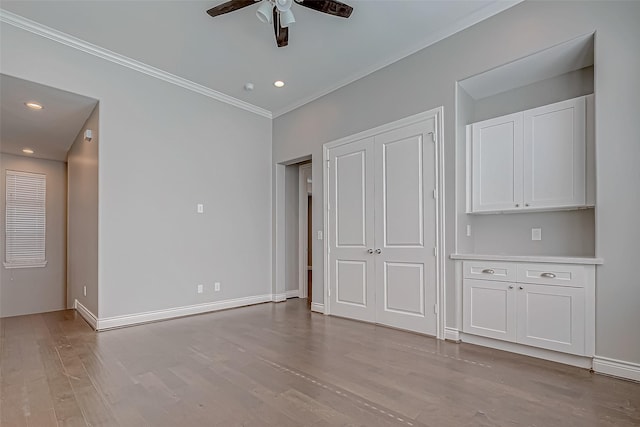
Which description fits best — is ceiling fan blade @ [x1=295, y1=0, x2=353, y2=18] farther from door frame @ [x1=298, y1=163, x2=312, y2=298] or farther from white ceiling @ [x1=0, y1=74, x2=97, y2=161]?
door frame @ [x1=298, y1=163, x2=312, y2=298]

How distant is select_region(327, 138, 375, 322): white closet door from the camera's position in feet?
14.2

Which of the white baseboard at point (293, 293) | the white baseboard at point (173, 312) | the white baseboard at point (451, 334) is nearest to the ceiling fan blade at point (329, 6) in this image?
the white baseboard at point (451, 334)

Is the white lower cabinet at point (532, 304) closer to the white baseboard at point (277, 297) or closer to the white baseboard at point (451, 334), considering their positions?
the white baseboard at point (451, 334)

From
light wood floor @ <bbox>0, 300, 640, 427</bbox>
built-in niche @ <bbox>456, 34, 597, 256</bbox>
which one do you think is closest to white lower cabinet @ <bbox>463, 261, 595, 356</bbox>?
light wood floor @ <bbox>0, 300, 640, 427</bbox>

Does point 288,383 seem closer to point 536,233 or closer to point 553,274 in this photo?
point 553,274

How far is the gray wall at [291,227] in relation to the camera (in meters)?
5.98

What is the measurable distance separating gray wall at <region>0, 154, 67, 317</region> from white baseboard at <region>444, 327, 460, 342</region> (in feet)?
22.5

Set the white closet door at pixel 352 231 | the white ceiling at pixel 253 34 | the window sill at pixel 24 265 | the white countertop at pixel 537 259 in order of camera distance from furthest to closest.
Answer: the window sill at pixel 24 265 → the white closet door at pixel 352 231 → the white ceiling at pixel 253 34 → the white countertop at pixel 537 259

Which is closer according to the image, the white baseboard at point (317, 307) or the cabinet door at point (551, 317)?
the cabinet door at point (551, 317)

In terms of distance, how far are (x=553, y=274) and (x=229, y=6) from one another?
11.8 ft

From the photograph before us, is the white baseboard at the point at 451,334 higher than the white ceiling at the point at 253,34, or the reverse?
the white ceiling at the point at 253,34

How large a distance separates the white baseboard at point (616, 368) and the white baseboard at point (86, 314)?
499 centimetres

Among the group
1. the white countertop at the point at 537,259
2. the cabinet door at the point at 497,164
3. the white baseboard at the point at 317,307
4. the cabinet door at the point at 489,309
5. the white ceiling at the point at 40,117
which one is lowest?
the white baseboard at the point at 317,307

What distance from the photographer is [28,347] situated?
337 centimetres
